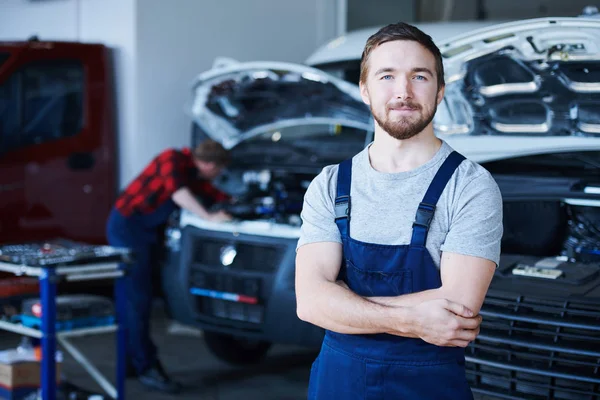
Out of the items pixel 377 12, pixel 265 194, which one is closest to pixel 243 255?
pixel 265 194

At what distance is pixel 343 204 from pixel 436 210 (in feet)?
0.74

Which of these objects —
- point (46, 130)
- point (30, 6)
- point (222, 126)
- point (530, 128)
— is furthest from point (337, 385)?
point (30, 6)

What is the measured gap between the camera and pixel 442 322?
1901 mm

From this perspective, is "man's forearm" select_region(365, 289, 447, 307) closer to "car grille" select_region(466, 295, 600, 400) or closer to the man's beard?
the man's beard

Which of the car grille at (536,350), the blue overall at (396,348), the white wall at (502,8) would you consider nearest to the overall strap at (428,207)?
the blue overall at (396,348)

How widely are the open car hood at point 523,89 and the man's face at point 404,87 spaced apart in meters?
1.44

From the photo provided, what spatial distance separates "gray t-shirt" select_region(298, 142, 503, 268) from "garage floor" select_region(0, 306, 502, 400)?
274 centimetres

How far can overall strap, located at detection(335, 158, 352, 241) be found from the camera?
206cm

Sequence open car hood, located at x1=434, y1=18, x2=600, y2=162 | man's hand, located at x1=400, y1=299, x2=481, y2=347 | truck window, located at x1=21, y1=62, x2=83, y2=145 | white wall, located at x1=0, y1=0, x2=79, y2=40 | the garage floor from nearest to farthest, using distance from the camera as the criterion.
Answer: man's hand, located at x1=400, y1=299, x2=481, y2=347
open car hood, located at x1=434, y1=18, x2=600, y2=162
the garage floor
truck window, located at x1=21, y1=62, x2=83, y2=145
white wall, located at x1=0, y1=0, x2=79, y2=40

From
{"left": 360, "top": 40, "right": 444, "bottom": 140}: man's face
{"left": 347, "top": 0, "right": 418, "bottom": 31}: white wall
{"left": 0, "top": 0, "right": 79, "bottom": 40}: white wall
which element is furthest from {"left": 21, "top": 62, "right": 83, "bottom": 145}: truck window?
{"left": 360, "top": 40, "right": 444, "bottom": 140}: man's face

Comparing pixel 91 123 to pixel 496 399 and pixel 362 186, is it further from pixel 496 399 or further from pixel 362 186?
pixel 362 186

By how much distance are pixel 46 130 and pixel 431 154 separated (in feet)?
14.9

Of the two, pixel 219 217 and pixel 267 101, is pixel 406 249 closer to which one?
pixel 219 217

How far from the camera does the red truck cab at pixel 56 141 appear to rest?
591 cm
